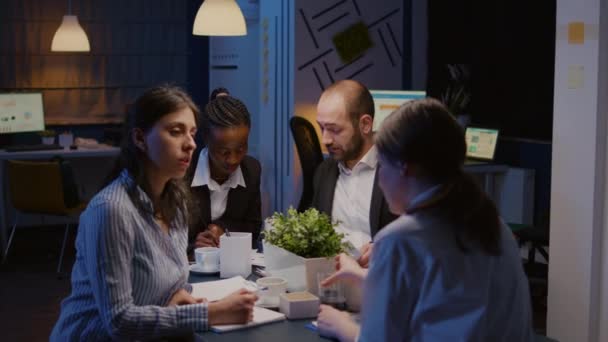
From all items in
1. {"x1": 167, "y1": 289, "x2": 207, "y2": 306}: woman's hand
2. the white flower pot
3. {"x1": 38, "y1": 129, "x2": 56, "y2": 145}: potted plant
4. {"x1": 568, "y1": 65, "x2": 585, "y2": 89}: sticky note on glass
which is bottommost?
{"x1": 167, "y1": 289, "x2": 207, "y2": 306}: woman's hand

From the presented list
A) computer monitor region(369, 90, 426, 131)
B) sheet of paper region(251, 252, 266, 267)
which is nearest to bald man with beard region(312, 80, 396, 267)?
sheet of paper region(251, 252, 266, 267)

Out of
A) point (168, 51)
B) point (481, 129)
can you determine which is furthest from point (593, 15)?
point (168, 51)

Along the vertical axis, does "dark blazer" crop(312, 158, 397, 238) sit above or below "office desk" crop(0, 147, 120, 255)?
above

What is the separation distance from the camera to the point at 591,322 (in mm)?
3785

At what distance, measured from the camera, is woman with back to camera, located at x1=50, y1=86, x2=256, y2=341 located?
7.17 feet

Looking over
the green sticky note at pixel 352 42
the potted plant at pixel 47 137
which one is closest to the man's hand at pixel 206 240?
the green sticky note at pixel 352 42

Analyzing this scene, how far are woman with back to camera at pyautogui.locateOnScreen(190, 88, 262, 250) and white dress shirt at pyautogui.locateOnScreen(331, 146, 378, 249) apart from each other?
48cm

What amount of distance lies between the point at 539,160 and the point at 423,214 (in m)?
5.24

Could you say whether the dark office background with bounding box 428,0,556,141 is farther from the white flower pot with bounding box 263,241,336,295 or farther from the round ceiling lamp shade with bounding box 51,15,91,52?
the white flower pot with bounding box 263,241,336,295

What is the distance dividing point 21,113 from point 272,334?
5951 mm

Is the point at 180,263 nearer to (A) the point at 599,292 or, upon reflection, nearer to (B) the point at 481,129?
(A) the point at 599,292

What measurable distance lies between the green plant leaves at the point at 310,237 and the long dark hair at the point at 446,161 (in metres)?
0.81

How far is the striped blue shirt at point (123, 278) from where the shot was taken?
7.14 ft

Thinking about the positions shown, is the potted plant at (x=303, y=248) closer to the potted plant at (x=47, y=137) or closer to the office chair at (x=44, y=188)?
the office chair at (x=44, y=188)
